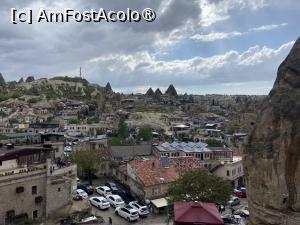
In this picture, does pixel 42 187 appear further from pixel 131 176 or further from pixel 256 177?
pixel 256 177

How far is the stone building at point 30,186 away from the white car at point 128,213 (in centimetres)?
503

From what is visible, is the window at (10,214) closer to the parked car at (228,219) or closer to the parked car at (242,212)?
the parked car at (228,219)

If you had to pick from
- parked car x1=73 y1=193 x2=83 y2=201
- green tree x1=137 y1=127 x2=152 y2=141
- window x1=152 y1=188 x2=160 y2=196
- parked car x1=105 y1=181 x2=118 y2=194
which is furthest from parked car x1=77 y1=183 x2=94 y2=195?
green tree x1=137 y1=127 x2=152 y2=141

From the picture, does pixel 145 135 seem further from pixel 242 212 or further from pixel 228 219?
pixel 228 219

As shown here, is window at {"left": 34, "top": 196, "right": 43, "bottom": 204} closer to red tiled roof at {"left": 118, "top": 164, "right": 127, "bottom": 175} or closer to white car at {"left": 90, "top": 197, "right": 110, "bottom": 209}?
white car at {"left": 90, "top": 197, "right": 110, "bottom": 209}

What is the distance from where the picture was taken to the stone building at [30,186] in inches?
1438

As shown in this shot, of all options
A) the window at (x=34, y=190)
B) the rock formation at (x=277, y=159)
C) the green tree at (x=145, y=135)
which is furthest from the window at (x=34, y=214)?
the green tree at (x=145, y=135)

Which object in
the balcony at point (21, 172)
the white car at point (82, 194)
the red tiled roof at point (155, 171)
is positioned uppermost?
the balcony at point (21, 172)

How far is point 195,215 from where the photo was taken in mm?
25547

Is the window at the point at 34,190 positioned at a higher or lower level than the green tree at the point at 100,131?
higher

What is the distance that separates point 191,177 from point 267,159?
23.2 m

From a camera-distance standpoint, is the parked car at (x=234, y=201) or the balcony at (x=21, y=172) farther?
the parked car at (x=234, y=201)

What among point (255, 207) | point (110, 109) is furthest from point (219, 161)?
point (110, 109)

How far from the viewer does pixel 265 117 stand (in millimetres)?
16531
